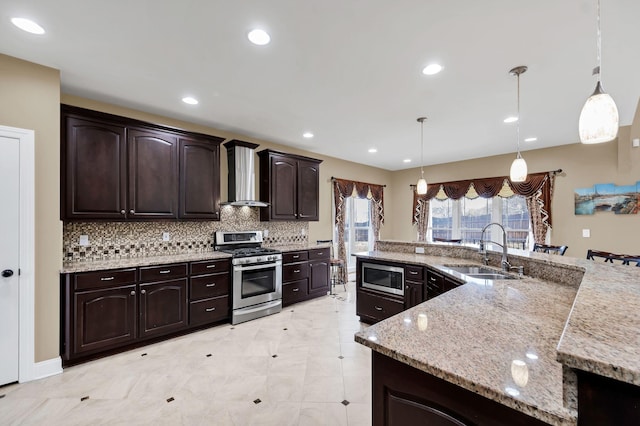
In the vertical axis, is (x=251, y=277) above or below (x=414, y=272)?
below

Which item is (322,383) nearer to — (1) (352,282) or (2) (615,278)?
(2) (615,278)

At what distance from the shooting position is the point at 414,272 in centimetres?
321

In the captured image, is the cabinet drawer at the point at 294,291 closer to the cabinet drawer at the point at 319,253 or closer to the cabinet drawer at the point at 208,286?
the cabinet drawer at the point at 319,253

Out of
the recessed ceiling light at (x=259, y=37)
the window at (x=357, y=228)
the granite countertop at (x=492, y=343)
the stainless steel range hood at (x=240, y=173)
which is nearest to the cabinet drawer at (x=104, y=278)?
the stainless steel range hood at (x=240, y=173)

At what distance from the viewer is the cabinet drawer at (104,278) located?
2.69 metres

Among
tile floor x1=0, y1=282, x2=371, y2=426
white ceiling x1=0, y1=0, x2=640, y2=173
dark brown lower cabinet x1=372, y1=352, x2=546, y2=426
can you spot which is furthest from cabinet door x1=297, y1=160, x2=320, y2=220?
dark brown lower cabinet x1=372, y1=352, x2=546, y2=426

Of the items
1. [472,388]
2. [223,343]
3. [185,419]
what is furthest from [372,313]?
[472,388]

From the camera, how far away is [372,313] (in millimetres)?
3650

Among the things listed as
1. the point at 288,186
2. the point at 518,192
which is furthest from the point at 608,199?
the point at 288,186

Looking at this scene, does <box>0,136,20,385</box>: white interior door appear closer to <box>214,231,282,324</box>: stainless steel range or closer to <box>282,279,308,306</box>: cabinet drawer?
<box>214,231,282,324</box>: stainless steel range

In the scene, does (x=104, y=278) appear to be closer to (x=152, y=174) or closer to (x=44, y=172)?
(x=44, y=172)

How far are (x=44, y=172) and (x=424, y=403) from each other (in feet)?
11.0

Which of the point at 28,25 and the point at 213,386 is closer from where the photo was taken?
the point at 28,25

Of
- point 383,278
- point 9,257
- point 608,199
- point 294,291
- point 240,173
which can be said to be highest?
point 240,173
